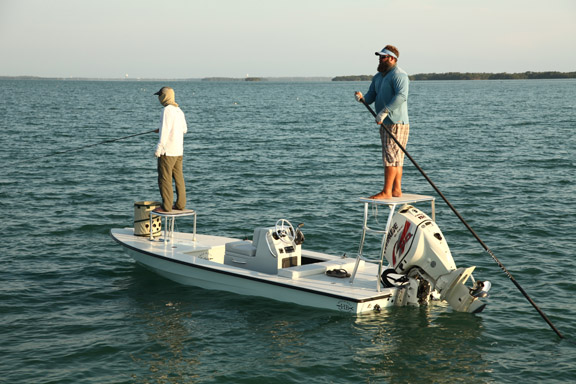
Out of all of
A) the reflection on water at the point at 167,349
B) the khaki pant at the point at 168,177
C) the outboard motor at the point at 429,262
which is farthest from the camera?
the khaki pant at the point at 168,177

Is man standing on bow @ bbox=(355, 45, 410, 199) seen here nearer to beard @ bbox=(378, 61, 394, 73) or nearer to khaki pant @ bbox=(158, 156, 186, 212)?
beard @ bbox=(378, 61, 394, 73)

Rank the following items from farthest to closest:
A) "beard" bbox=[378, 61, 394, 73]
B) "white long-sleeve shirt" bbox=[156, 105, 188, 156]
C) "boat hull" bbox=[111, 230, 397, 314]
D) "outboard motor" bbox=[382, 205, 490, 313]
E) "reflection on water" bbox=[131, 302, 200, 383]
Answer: "white long-sleeve shirt" bbox=[156, 105, 188, 156]
"boat hull" bbox=[111, 230, 397, 314]
"beard" bbox=[378, 61, 394, 73]
"outboard motor" bbox=[382, 205, 490, 313]
"reflection on water" bbox=[131, 302, 200, 383]

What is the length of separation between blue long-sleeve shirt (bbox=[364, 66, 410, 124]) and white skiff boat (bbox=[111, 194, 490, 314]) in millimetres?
1319

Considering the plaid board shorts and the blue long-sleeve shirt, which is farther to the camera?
the plaid board shorts

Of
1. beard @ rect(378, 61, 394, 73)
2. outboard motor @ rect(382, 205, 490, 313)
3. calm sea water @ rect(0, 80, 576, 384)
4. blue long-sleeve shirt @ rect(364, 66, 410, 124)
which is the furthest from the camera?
beard @ rect(378, 61, 394, 73)

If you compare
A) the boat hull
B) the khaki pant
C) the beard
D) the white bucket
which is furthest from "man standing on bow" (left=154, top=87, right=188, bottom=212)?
the beard

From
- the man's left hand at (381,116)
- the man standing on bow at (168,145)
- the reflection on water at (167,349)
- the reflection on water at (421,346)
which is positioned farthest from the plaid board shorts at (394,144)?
the reflection on water at (167,349)

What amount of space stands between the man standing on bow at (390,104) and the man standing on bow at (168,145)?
384 cm

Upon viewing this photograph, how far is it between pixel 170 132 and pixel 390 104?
4422 millimetres

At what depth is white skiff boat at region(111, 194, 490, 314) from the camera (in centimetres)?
1017

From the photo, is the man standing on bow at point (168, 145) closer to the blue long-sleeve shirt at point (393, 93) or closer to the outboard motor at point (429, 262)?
the blue long-sleeve shirt at point (393, 93)

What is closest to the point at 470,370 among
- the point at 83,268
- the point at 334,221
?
the point at 83,268

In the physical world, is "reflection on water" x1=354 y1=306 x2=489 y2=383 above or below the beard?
below

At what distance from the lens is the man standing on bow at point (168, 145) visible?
12.4 metres
